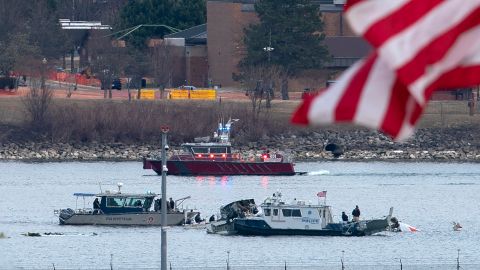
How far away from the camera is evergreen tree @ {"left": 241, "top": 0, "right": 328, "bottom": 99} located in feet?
415

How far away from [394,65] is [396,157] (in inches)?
4495

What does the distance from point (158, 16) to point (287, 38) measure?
97.5 feet

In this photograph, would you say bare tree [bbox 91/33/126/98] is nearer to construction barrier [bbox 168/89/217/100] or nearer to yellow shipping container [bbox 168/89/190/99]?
yellow shipping container [bbox 168/89/190/99]

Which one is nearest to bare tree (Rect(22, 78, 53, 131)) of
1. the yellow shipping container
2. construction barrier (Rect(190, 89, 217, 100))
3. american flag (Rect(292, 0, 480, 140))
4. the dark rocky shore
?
the dark rocky shore

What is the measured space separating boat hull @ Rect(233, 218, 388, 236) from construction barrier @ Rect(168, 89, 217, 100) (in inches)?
2366

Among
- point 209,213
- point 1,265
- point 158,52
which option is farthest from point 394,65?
point 158,52

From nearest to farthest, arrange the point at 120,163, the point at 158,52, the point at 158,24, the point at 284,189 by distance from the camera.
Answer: the point at 284,189
the point at 120,163
the point at 158,52
the point at 158,24

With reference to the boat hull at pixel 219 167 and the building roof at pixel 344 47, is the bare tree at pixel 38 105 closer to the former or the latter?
the boat hull at pixel 219 167

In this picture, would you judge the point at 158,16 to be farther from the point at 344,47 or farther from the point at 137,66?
the point at 344,47

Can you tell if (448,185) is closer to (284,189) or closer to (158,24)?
(284,189)

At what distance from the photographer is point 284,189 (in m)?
96.6

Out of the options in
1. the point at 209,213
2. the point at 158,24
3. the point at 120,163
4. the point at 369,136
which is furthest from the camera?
the point at 158,24

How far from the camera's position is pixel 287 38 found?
5017 inches

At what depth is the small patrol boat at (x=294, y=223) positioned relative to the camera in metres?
68.4
